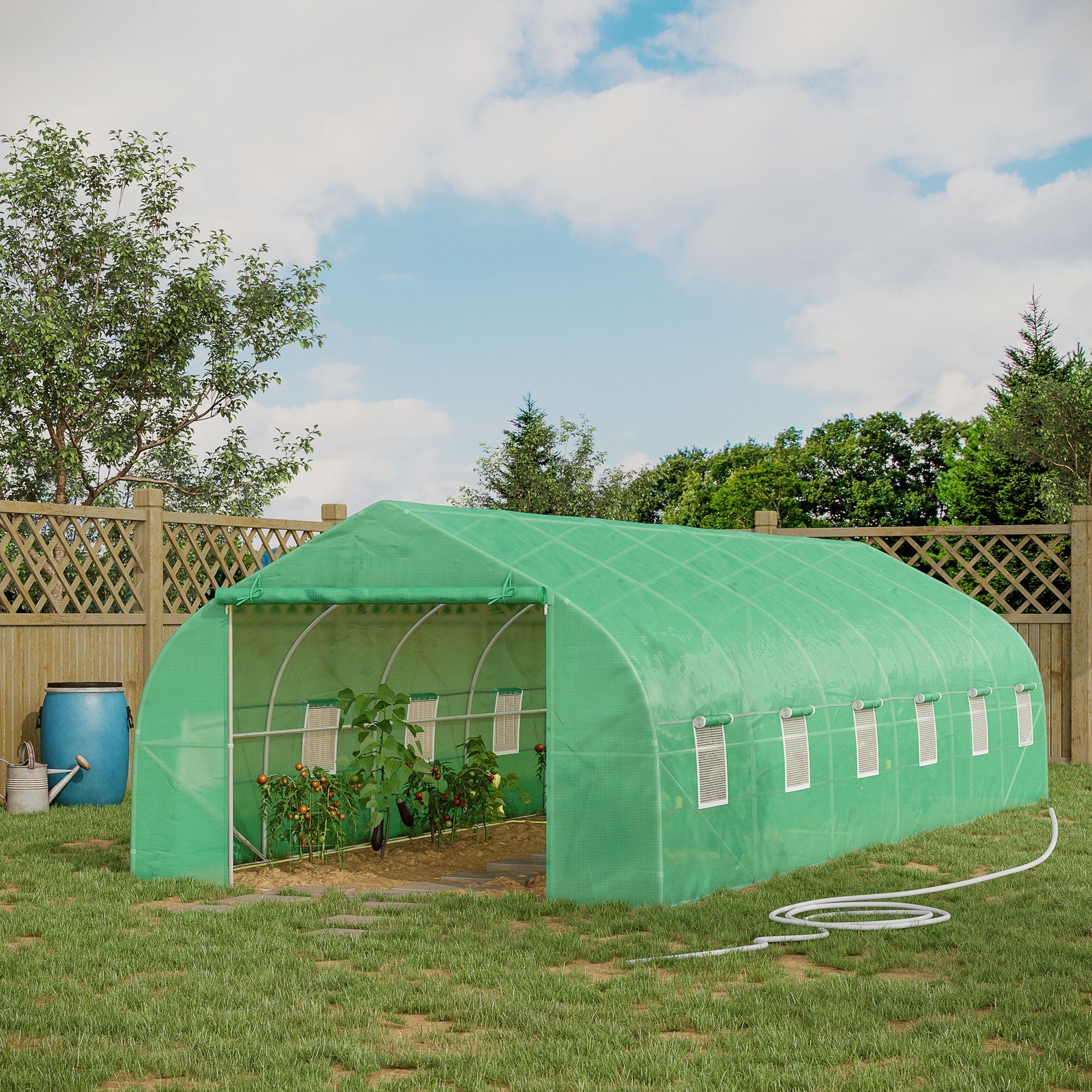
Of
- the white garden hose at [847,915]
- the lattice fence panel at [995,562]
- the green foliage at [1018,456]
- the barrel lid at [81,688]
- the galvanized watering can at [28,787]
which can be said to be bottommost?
the white garden hose at [847,915]

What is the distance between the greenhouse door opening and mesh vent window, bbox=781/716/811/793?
2307mm

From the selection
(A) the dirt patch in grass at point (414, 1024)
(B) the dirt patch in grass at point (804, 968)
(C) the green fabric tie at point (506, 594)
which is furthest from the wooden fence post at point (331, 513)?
(A) the dirt patch in grass at point (414, 1024)

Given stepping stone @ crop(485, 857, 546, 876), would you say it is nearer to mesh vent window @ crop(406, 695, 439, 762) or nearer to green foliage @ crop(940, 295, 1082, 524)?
mesh vent window @ crop(406, 695, 439, 762)

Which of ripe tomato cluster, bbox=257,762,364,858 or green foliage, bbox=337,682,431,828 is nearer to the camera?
green foliage, bbox=337,682,431,828

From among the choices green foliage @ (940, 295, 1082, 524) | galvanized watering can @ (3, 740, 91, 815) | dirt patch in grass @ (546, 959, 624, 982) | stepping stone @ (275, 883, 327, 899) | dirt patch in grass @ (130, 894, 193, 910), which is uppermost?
green foliage @ (940, 295, 1082, 524)

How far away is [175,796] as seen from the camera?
934 cm

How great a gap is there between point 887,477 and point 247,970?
3945 cm

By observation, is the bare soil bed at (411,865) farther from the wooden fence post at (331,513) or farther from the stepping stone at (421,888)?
the wooden fence post at (331,513)

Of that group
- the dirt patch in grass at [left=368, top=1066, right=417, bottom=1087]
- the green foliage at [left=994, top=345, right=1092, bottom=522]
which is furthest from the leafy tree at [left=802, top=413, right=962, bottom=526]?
the dirt patch in grass at [left=368, top=1066, right=417, bottom=1087]

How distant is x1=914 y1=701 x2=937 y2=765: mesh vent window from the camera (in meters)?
11.4

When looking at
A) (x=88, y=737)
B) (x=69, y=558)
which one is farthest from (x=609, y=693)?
(x=69, y=558)

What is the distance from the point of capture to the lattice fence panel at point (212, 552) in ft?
47.2

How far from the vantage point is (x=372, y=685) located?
11312 mm

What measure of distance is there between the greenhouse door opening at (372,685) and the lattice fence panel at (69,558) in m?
3.54
